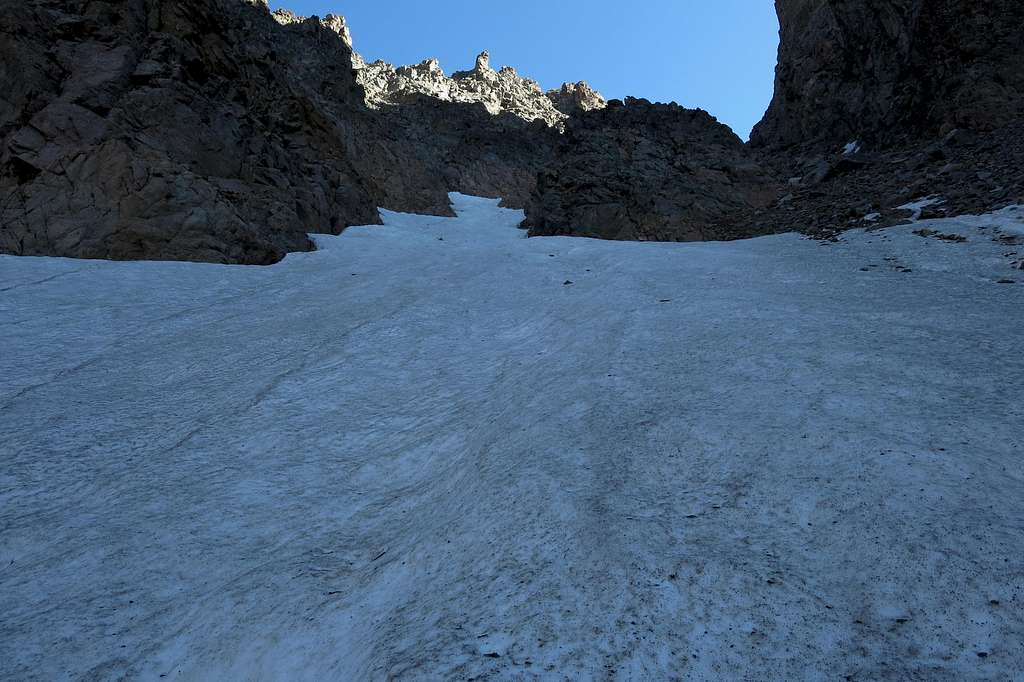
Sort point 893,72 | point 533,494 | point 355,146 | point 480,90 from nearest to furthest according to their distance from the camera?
1. point 533,494
2. point 893,72
3. point 355,146
4. point 480,90

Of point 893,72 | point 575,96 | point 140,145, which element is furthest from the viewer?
point 575,96

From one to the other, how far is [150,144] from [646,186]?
14969mm

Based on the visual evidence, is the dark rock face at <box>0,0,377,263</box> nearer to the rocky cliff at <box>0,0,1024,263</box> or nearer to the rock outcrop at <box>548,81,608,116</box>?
the rocky cliff at <box>0,0,1024,263</box>

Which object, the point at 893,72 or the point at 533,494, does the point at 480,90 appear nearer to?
the point at 893,72

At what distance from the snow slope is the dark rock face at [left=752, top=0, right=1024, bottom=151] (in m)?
14.2

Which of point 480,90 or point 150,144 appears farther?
point 480,90

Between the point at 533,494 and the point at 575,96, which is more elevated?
the point at 575,96

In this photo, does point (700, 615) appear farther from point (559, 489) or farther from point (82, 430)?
point (82, 430)

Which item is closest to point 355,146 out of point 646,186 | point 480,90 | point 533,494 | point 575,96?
point 646,186

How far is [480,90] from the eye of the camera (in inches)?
2618

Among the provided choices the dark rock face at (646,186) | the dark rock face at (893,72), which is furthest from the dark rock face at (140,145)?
the dark rock face at (893,72)

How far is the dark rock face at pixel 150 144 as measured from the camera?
10.2 m

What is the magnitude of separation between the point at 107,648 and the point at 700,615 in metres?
2.36

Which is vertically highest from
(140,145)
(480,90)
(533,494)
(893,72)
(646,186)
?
(480,90)
